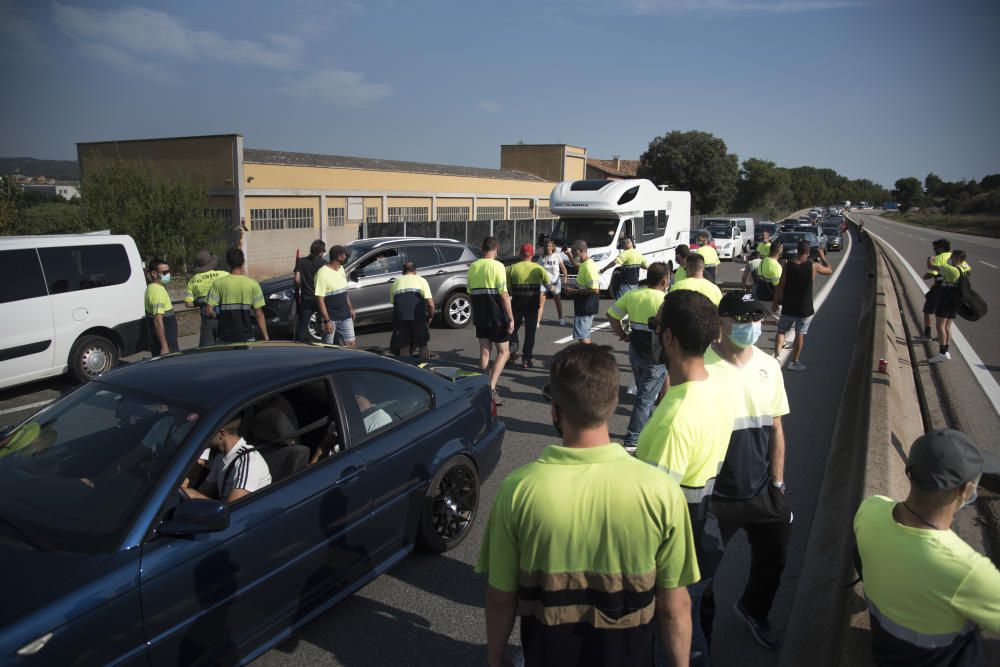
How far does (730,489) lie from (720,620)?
1.10m

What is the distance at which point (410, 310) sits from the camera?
8.39m

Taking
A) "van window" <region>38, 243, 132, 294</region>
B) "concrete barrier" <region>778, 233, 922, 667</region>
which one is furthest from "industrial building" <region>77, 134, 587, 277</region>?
"concrete barrier" <region>778, 233, 922, 667</region>

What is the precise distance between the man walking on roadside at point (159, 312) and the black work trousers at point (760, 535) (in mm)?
6808

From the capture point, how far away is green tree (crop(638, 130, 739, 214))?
2044 inches

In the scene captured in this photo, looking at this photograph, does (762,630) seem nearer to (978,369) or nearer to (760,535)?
(760,535)

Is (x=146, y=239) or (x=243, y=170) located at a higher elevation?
(x=243, y=170)

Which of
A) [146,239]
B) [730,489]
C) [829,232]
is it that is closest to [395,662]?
[730,489]

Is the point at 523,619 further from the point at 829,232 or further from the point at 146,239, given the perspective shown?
the point at 829,232

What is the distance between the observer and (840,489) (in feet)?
16.5

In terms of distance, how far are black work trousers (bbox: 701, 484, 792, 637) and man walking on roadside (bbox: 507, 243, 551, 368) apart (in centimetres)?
586

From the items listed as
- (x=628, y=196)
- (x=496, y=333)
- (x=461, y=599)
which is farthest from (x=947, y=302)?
(x=461, y=599)

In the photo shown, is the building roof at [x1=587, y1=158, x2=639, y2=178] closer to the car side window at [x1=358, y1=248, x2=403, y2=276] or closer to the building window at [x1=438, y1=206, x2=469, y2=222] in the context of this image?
the building window at [x1=438, y1=206, x2=469, y2=222]

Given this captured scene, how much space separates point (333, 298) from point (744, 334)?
627 centimetres

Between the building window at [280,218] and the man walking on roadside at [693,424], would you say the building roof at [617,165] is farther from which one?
the man walking on roadside at [693,424]
